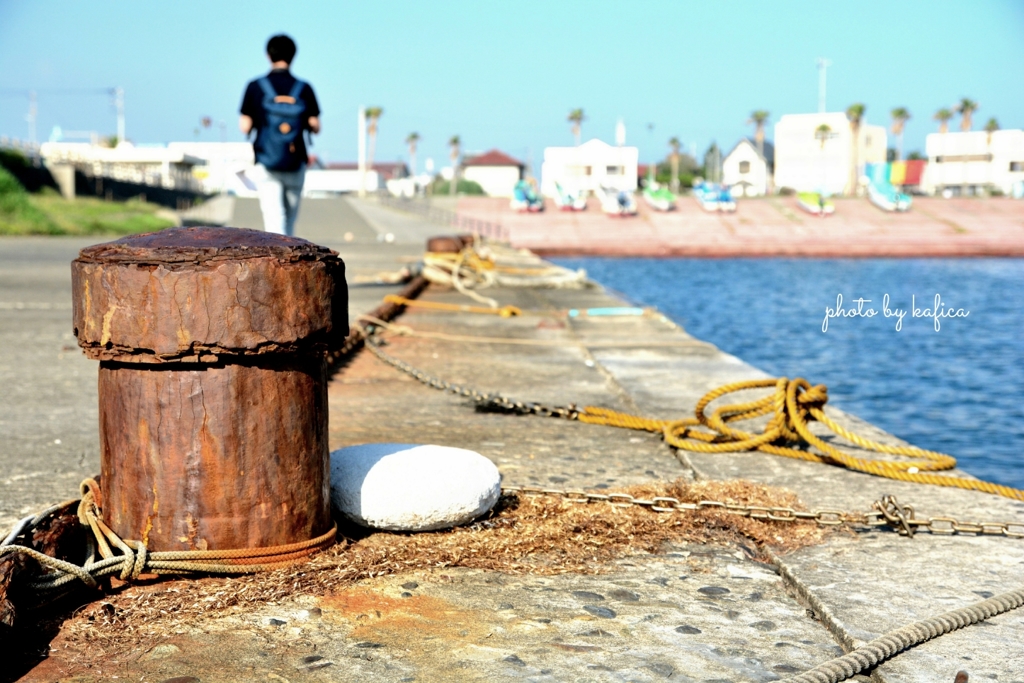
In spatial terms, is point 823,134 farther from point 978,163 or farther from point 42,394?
point 42,394

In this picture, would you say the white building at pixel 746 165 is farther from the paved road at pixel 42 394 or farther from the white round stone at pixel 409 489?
the white round stone at pixel 409 489

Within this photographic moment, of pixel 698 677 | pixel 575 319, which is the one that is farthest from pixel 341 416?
pixel 575 319

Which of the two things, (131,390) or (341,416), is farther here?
(341,416)

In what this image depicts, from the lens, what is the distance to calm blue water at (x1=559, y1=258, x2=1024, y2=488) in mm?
8859

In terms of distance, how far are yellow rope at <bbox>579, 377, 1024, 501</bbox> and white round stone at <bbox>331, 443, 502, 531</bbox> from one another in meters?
1.37

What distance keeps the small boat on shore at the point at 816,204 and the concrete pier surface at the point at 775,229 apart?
399 millimetres

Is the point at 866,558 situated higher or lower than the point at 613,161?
lower

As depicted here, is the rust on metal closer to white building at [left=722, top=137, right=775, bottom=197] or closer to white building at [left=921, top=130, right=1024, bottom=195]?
white building at [left=921, top=130, right=1024, bottom=195]

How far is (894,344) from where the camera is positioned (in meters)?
15.0

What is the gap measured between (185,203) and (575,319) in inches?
1845

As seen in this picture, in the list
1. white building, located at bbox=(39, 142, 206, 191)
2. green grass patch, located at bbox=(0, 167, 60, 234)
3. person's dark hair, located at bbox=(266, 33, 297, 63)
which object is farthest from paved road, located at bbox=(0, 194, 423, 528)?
white building, located at bbox=(39, 142, 206, 191)

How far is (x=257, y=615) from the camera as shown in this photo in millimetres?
2273

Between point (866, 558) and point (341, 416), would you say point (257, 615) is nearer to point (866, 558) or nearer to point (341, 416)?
point (866, 558)

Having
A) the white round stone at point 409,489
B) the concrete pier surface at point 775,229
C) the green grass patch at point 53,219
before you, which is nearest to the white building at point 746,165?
the concrete pier surface at point 775,229
